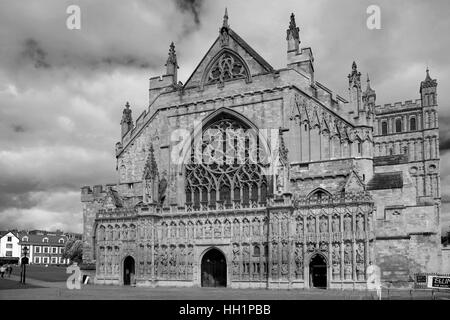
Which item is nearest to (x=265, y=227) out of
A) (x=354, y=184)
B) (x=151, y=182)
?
(x=354, y=184)

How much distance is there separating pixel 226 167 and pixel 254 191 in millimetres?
3319

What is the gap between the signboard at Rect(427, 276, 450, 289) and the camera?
89.6ft

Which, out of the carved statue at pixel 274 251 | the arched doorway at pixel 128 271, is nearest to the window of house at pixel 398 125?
the carved statue at pixel 274 251

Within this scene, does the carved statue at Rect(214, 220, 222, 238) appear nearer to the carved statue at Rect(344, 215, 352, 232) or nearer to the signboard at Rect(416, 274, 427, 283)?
the carved statue at Rect(344, 215, 352, 232)

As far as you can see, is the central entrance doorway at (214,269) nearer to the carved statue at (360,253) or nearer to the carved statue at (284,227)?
A: the carved statue at (284,227)

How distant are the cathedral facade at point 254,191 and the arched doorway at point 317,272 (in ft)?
0.32

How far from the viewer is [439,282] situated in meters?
27.5

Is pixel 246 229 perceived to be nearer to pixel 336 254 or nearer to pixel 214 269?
pixel 214 269

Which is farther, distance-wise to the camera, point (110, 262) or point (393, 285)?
point (110, 262)

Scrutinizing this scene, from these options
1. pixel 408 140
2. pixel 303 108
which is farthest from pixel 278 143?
pixel 408 140

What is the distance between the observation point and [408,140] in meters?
76.3

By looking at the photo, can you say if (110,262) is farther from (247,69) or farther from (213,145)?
(247,69)

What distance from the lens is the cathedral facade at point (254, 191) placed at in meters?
38.1
